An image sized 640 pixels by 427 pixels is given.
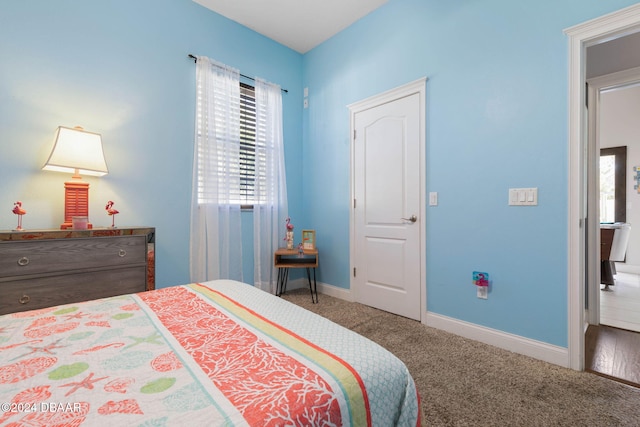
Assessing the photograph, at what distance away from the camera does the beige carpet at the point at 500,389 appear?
1394 mm

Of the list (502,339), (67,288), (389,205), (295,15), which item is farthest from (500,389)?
(295,15)

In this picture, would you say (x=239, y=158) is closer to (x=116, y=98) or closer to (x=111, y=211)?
(x=116, y=98)

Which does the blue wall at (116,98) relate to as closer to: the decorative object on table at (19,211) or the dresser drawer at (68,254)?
the decorative object on table at (19,211)

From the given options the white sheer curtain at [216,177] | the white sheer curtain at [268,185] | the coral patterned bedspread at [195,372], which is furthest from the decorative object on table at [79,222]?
the white sheer curtain at [268,185]

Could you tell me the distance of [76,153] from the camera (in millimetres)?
1972

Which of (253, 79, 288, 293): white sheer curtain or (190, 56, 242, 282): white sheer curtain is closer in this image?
(190, 56, 242, 282): white sheer curtain

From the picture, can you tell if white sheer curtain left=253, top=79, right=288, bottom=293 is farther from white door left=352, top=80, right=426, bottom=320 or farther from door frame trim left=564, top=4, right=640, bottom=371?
door frame trim left=564, top=4, right=640, bottom=371

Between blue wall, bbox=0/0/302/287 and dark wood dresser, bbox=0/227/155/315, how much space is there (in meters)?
0.50

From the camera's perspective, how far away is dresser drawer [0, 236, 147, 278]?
5.44ft

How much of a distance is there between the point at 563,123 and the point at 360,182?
1.73 metres

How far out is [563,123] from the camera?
1870mm

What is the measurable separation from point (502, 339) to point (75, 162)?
326cm

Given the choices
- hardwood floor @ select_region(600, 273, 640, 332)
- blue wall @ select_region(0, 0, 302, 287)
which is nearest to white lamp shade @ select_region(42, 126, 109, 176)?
blue wall @ select_region(0, 0, 302, 287)

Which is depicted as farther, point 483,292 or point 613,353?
point 483,292
